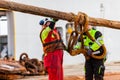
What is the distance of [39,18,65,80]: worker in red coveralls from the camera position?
9602 millimetres

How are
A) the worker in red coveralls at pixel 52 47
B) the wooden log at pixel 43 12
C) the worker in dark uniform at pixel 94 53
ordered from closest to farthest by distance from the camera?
the wooden log at pixel 43 12
the worker in dark uniform at pixel 94 53
the worker in red coveralls at pixel 52 47

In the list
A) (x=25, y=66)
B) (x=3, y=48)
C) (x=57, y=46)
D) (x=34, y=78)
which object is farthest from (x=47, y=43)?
(x=3, y=48)

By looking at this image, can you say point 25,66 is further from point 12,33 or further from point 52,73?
point 52,73

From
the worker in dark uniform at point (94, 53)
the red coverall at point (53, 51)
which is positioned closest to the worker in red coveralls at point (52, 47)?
the red coverall at point (53, 51)

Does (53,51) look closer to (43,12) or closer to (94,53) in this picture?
(94,53)

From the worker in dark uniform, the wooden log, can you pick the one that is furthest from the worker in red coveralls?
the wooden log

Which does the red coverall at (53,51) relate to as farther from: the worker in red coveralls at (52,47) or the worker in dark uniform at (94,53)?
the worker in dark uniform at (94,53)

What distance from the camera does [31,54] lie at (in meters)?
18.6

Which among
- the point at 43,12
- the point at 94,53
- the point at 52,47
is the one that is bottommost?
the point at 94,53

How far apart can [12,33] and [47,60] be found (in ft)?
28.5

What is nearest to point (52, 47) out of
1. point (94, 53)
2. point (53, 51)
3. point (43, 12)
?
point (53, 51)

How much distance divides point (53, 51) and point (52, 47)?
0.09 meters

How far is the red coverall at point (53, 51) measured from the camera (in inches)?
380

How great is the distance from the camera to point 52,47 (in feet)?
31.8
